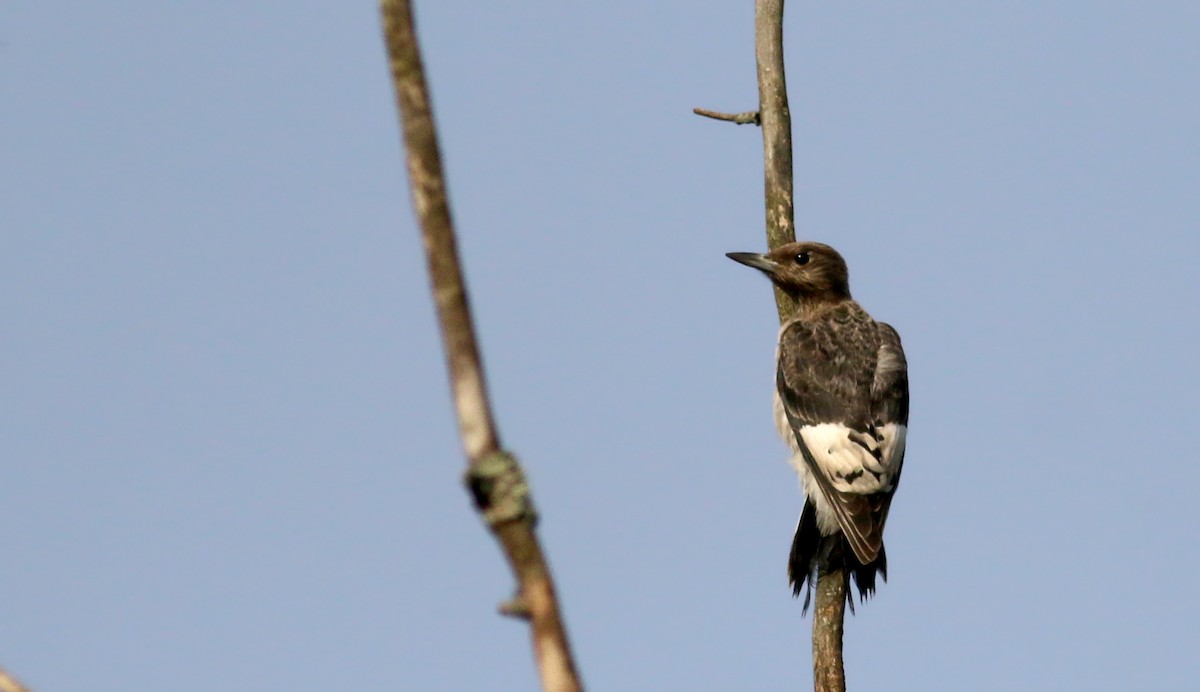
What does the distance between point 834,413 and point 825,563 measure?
1078 mm

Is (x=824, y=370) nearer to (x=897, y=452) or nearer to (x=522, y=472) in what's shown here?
(x=897, y=452)

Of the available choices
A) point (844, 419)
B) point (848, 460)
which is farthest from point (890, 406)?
point (848, 460)

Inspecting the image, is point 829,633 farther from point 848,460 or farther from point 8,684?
point 8,684

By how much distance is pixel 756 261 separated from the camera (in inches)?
350

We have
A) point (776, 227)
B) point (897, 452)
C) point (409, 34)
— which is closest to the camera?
point (409, 34)

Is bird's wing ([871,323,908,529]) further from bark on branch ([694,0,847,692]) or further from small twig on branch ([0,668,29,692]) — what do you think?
small twig on branch ([0,668,29,692])

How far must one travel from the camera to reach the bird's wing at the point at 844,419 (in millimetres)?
7828

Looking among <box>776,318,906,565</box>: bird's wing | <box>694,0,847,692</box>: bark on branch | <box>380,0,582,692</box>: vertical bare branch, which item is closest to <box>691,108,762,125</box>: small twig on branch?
<box>694,0,847,692</box>: bark on branch

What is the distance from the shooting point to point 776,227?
7.47 m

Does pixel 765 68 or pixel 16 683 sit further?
pixel 765 68

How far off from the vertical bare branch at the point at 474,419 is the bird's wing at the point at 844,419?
17.6ft

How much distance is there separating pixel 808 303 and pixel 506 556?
747cm

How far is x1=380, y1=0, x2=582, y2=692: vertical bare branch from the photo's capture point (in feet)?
7.22

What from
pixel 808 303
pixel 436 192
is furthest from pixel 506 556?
pixel 808 303
